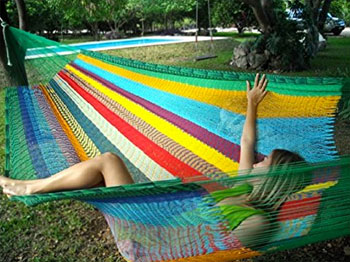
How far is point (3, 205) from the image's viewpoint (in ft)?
7.12

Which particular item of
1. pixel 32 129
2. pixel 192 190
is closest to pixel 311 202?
pixel 192 190

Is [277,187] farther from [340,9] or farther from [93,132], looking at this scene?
[340,9]

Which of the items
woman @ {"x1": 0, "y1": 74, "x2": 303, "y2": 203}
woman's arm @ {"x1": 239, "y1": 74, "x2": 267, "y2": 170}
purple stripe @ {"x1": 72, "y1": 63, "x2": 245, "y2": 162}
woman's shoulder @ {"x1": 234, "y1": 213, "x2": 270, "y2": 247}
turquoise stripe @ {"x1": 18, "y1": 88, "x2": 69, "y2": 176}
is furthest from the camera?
purple stripe @ {"x1": 72, "y1": 63, "x2": 245, "y2": 162}

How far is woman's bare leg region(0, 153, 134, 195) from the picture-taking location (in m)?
1.34

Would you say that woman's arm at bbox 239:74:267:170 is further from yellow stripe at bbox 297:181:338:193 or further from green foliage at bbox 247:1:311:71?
green foliage at bbox 247:1:311:71

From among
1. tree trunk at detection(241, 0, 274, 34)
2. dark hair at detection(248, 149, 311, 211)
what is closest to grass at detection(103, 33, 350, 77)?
tree trunk at detection(241, 0, 274, 34)

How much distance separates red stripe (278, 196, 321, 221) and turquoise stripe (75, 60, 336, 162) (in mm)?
534

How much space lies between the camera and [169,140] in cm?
192

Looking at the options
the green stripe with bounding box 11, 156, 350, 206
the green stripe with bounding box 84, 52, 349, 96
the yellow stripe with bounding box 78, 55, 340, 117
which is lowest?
the green stripe with bounding box 11, 156, 350, 206

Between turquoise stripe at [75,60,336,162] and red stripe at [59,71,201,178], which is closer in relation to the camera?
turquoise stripe at [75,60,336,162]

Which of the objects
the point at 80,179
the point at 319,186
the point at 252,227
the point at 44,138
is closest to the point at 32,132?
the point at 44,138

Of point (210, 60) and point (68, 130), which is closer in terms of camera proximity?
point (68, 130)

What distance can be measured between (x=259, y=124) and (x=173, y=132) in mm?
461

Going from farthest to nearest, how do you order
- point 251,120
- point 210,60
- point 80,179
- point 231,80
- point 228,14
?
point 228,14 → point 210,60 → point 231,80 → point 251,120 → point 80,179
